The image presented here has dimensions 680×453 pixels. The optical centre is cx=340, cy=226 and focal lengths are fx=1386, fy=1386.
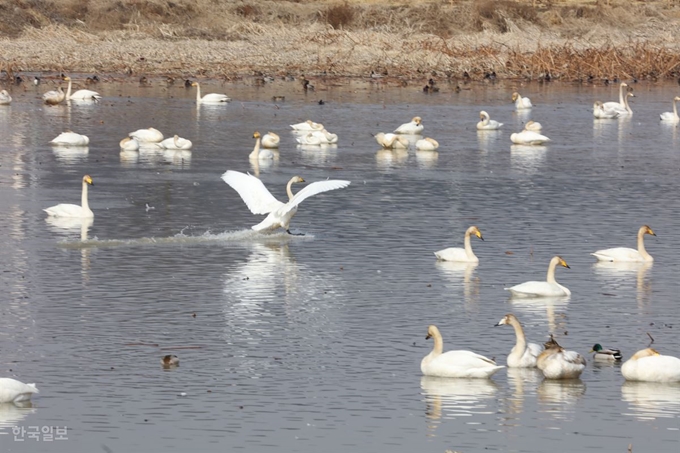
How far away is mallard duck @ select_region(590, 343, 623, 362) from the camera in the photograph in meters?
12.1

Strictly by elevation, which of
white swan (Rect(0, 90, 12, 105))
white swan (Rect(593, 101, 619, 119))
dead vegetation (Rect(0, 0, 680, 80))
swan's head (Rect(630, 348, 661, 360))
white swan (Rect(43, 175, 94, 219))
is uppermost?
dead vegetation (Rect(0, 0, 680, 80))

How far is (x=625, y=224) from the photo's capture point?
1967 centimetres

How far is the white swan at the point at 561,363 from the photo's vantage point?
11469mm

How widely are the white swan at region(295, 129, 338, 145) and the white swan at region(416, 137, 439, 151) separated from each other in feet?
6.10

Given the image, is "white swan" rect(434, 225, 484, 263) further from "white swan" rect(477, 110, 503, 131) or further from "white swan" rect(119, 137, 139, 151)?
"white swan" rect(477, 110, 503, 131)

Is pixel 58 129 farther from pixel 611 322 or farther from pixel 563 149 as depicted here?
pixel 611 322

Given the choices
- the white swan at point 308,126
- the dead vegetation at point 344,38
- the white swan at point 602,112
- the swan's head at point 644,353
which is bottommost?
the swan's head at point 644,353

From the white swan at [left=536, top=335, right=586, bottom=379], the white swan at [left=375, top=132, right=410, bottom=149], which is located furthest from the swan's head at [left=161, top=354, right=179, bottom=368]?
the white swan at [left=375, top=132, right=410, bottom=149]

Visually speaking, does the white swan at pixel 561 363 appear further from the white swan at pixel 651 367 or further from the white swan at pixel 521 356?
the white swan at pixel 651 367

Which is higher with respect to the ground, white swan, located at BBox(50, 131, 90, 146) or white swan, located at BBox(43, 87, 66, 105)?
white swan, located at BBox(43, 87, 66, 105)

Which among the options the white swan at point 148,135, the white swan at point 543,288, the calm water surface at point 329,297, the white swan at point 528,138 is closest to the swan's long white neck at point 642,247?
the calm water surface at point 329,297

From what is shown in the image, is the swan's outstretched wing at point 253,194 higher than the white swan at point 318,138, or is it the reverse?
the white swan at point 318,138

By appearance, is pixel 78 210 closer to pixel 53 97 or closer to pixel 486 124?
pixel 486 124

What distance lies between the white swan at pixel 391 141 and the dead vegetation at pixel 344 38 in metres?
18.2
